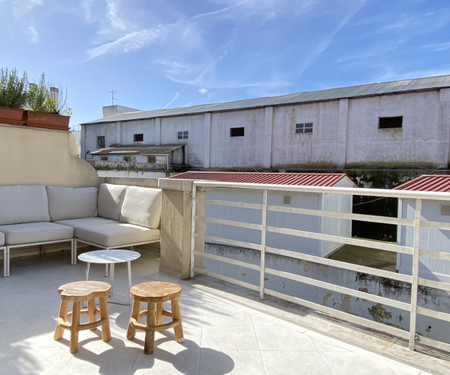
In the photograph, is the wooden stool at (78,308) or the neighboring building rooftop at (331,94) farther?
the neighboring building rooftop at (331,94)

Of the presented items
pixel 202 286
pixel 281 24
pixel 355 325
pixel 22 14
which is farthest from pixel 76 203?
pixel 281 24

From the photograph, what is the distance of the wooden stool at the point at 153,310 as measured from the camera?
196cm

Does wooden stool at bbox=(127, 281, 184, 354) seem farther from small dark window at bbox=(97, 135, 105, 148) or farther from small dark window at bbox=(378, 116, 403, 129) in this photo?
small dark window at bbox=(97, 135, 105, 148)

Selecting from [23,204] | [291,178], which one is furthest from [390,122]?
[23,204]

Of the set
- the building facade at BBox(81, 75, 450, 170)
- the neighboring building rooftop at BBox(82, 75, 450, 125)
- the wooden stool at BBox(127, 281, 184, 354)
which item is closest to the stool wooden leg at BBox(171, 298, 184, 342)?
the wooden stool at BBox(127, 281, 184, 354)

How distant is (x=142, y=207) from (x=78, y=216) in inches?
45.8

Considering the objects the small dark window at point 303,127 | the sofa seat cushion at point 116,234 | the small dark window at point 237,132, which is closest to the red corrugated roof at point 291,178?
the small dark window at point 303,127

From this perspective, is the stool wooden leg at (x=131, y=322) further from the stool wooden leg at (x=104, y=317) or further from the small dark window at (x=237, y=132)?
the small dark window at (x=237, y=132)

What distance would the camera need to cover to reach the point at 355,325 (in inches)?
95.3

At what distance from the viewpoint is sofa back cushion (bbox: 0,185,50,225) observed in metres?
4.04

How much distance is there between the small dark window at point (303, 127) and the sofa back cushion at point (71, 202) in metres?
13.8

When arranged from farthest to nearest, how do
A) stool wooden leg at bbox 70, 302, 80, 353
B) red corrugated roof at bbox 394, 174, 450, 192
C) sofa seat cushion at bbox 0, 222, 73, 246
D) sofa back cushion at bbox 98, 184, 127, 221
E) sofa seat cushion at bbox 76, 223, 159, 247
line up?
red corrugated roof at bbox 394, 174, 450, 192 < sofa back cushion at bbox 98, 184, 127, 221 < sofa seat cushion at bbox 76, 223, 159, 247 < sofa seat cushion at bbox 0, 222, 73, 246 < stool wooden leg at bbox 70, 302, 80, 353

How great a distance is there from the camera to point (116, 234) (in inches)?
146

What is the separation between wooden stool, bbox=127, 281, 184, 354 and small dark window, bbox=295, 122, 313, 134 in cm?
1581
